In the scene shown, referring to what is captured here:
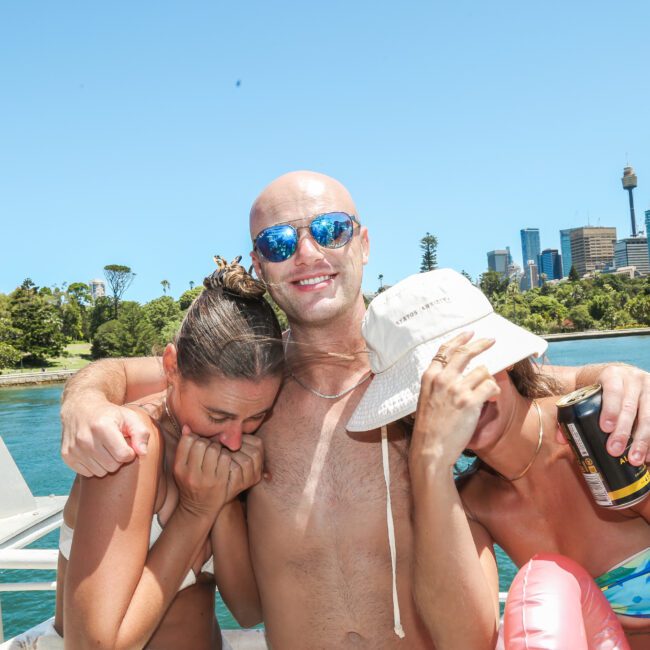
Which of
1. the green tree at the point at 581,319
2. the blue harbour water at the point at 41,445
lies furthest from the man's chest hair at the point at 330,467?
the green tree at the point at 581,319

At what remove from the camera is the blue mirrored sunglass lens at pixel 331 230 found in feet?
8.38

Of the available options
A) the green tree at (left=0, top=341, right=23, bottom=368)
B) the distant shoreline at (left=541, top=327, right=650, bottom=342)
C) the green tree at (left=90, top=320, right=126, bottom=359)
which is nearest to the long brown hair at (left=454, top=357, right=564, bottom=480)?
the green tree at (left=0, top=341, right=23, bottom=368)

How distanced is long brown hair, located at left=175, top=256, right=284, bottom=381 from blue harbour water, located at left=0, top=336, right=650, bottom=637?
1.38 meters

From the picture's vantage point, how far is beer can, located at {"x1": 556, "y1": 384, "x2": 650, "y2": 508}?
163cm

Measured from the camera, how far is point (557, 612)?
61.3 inches

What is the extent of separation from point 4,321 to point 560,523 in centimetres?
6487

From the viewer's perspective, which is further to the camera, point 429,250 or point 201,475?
point 429,250

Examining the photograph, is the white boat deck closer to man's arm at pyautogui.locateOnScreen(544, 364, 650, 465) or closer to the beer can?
the beer can

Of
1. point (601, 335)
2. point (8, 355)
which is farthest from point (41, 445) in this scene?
point (601, 335)

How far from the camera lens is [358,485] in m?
2.42

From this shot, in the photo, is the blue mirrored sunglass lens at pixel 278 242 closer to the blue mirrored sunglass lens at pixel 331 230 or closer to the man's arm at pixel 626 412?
the blue mirrored sunglass lens at pixel 331 230

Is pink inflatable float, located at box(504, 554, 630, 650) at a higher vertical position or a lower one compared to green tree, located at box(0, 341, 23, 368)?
higher

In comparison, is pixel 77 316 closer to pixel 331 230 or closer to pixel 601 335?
pixel 601 335

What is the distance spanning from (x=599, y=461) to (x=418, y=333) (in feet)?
2.05
